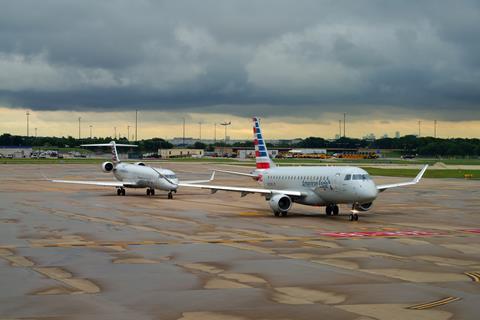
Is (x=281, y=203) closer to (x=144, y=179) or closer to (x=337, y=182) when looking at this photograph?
(x=337, y=182)

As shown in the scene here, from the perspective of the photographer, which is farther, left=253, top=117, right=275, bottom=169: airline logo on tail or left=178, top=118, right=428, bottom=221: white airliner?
left=253, top=117, right=275, bottom=169: airline logo on tail

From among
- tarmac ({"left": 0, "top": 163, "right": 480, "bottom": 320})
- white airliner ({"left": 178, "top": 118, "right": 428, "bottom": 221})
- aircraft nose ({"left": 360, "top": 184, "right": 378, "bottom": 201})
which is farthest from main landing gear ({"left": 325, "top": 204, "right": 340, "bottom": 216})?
aircraft nose ({"left": 360, "top": 184, "right": 378, "bottom": 201})

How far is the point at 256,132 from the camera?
59.0 meters

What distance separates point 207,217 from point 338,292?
85.8ft

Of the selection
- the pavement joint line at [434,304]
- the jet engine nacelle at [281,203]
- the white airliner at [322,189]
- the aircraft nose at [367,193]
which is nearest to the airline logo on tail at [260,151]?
the white airliner at [322,189]

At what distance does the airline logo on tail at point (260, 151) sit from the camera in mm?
57625

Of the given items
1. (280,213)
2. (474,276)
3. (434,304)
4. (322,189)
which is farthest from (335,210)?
(434,304)

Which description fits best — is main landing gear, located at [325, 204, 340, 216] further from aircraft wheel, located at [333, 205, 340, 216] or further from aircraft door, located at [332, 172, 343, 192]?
aircraft door, located at [332, 172, 343, 192]

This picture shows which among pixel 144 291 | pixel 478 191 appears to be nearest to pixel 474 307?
pixel 144 291

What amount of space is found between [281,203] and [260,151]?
11572 mm

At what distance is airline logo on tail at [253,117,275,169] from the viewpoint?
189 feet

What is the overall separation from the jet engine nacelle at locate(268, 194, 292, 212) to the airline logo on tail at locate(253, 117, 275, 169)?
33.6 ft

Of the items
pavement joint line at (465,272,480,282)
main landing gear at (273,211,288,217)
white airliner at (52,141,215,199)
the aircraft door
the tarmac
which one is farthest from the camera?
white airliner at (52,141,215,199)

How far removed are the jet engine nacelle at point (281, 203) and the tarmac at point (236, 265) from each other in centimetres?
101
